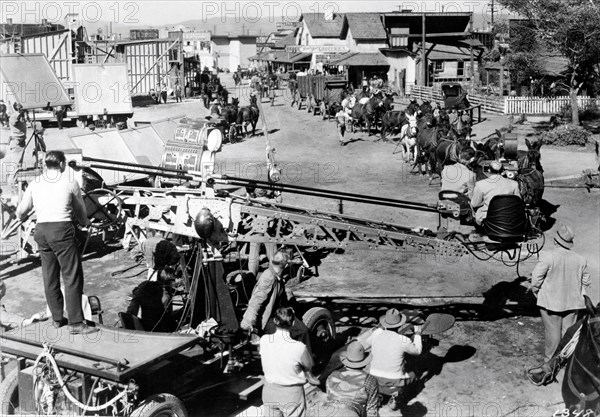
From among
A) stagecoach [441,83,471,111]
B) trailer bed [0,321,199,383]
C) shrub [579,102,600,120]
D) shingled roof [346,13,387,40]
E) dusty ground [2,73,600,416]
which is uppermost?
shingled roof [346,13,387,40]

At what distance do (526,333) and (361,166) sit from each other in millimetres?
15289

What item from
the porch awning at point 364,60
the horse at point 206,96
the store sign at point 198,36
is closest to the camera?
the horse at point 206,96

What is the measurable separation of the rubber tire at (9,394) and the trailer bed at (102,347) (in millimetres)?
487

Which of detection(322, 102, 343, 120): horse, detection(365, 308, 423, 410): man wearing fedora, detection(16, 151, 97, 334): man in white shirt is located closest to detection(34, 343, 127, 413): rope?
detection(16, 151, 97, 334): man in white shirt

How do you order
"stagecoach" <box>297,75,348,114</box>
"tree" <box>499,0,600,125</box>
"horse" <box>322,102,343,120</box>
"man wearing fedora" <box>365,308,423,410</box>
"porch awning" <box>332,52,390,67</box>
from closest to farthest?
"man wearing fedora" <box>365,308,423,410</box>, "tree" <box>499,0,600,125</box>, "horse" <box>322,102,343,120</box>, "stagecoach" <box>297,75,348,114</box>, "porch awning" <box>332,52,390,67</box>

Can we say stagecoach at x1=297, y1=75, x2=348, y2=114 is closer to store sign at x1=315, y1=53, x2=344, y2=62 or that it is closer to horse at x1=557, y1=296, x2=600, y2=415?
store sign at x1=315, y1=53, x2=344, y2=62

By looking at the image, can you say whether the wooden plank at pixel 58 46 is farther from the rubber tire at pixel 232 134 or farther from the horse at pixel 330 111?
the horse at pixel 330 111

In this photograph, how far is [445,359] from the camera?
33.8 feet

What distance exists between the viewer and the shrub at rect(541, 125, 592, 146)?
2833cm

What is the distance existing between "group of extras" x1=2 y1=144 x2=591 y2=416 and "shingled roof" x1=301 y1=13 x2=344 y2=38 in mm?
58498

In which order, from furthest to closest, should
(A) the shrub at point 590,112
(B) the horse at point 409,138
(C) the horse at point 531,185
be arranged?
(A) the shrub at point 590,112 < (B) the horse at point 409,138 < (C) the horse at point 531,185

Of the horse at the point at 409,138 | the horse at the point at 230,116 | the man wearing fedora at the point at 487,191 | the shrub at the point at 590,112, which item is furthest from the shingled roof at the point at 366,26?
the man wearing fedora at the point at 487,191

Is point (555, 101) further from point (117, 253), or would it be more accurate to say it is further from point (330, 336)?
point (330, 336)

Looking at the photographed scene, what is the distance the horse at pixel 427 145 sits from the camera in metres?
23.1
